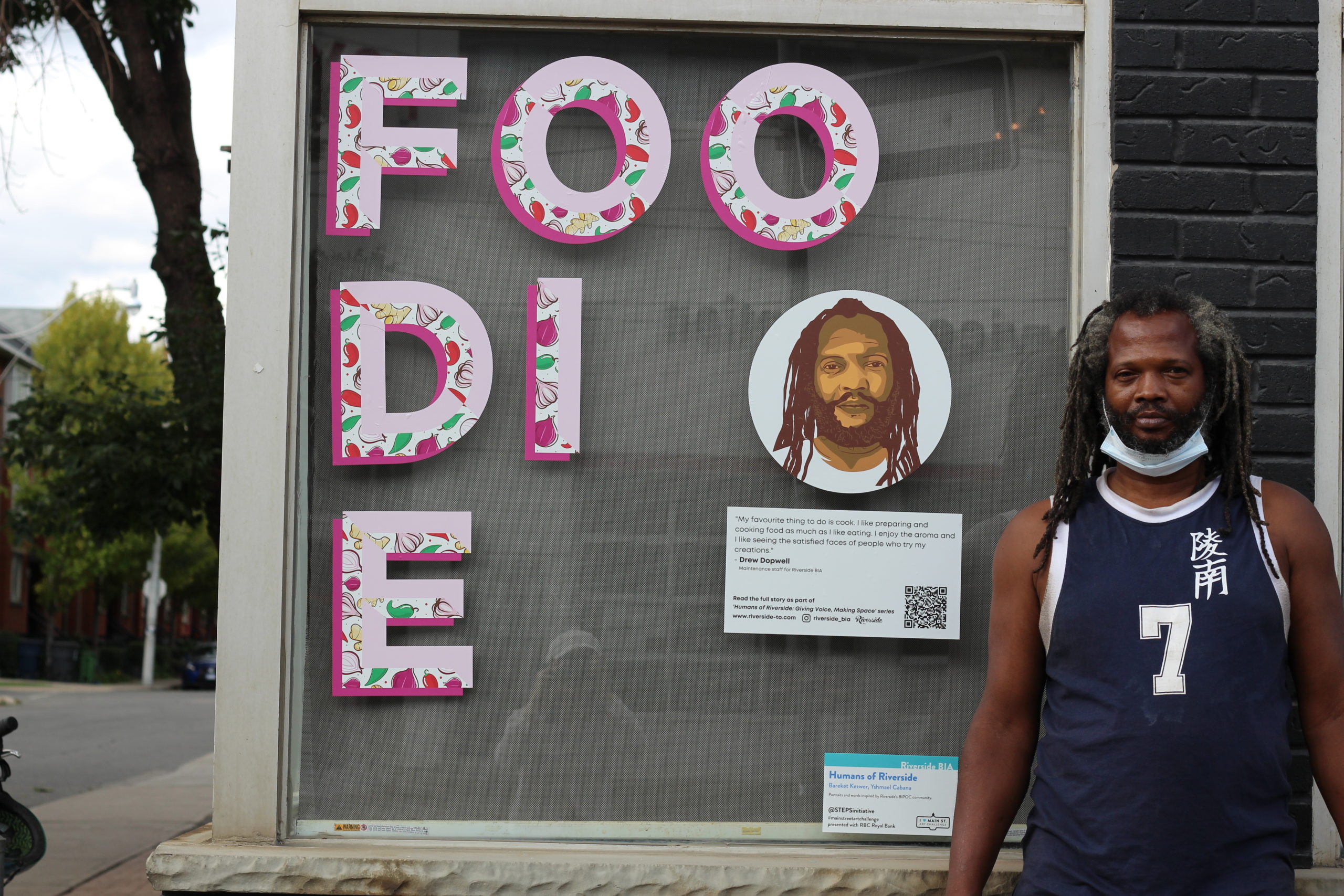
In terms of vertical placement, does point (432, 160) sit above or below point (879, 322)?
above

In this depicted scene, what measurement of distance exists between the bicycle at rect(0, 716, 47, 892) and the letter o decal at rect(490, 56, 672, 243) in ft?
7.19

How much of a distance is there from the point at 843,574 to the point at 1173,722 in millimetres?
1157

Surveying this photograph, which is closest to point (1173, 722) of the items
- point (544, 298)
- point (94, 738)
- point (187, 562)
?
point (544, 298)

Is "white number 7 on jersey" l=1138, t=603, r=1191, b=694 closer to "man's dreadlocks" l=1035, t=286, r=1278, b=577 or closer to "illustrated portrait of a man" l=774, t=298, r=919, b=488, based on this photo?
"man's dreadlocks" l=1035, t=286, r=1278, b=577

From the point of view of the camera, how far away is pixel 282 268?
136 inches

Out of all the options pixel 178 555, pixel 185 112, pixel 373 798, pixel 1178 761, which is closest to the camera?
pixel 1178 761

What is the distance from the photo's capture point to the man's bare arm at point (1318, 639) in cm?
248

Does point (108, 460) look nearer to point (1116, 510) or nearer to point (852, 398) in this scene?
point (852, 398)

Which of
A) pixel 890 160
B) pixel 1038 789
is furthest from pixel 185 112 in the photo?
pixel 1038 789

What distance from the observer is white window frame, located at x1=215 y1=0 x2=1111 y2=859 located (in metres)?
3.38

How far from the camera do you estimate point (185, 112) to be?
9.75 m

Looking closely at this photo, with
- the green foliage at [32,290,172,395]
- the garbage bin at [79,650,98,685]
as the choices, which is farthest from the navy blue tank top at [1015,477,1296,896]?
the garbage bin at [79,650,98,685]

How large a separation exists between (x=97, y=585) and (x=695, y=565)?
4072 cm

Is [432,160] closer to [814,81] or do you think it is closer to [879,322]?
[814,81]
